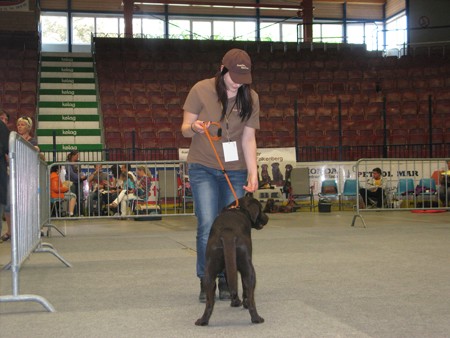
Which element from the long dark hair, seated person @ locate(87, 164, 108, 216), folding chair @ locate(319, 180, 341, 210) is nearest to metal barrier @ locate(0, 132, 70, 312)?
the long dark hair

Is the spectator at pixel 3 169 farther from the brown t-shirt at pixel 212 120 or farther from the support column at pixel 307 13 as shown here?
the support column at pixel 307 13

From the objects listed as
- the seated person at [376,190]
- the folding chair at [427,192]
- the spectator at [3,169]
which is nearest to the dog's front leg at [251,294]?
the spectator at [3,169]

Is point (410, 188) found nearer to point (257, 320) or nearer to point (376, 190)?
point (376, 190)

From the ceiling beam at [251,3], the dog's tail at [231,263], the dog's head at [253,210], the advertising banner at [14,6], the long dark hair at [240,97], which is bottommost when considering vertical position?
the dog's tail at [231,263]

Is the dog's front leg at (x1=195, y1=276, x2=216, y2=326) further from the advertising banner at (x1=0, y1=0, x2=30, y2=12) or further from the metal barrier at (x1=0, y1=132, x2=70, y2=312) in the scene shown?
the advertising banner at (x1=0, y1=0, x2=30, y2=12)

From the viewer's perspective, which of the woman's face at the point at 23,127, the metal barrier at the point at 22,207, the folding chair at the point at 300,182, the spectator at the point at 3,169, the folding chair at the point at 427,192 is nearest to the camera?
the metal barrier at the point at 22,207

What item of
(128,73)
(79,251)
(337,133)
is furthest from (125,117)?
(79,251)

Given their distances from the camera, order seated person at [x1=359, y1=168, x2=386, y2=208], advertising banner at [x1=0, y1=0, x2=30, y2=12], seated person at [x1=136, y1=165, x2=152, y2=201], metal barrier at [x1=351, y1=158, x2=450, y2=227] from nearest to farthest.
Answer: seated person at [x1=136, y1=165, x2=152, y2=201] → metal barrier at [x1=351, y1=158, x2=450, y2=227] → seated person at [x1=359, y1=168, x2=386, y2=208] → advertising banner at [x1=0, y1=0, x2=30, y2=12]

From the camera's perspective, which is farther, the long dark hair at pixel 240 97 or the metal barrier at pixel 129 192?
the metal barrier at pixel 129 192

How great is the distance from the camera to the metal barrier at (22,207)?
3.55 meters

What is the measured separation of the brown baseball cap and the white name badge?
404mm

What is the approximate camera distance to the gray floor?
2992 millimetres

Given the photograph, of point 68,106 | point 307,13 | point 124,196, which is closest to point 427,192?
point 124,196

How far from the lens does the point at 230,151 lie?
3.67 m
